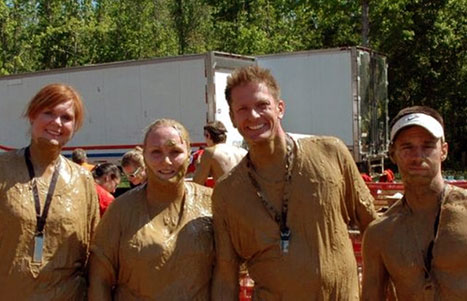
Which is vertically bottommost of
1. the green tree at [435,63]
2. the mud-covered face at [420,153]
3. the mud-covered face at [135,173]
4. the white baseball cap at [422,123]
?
the mud-covered face at [135,173]

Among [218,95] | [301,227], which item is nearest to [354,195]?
[301,227]

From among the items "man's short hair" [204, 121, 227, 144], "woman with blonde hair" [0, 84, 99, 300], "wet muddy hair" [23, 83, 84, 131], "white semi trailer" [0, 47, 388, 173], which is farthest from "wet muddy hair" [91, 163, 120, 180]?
"white semi trailer" [0, 47, 388, 173]

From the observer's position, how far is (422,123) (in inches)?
111

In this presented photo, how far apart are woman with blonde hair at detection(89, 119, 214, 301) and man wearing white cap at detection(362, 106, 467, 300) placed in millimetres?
788

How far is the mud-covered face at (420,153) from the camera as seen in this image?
2.86 meters

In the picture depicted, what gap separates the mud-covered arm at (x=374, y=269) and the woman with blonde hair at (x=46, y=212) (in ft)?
4.53

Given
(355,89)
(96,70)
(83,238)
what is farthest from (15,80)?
(83,238)

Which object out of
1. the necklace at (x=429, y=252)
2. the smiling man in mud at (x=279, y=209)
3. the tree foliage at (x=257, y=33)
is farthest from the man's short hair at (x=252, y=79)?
the tree foliage at (x=257, y=33)

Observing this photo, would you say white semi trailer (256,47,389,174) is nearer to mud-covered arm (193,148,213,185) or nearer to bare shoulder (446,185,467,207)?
mud-covered arm (193,148,213,185)

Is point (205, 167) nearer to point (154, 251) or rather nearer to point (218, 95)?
point (154, 251)

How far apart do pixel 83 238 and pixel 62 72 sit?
14.1 meters

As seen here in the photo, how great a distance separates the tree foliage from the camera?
960 inches

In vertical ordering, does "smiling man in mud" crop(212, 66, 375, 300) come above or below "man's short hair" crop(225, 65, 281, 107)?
below

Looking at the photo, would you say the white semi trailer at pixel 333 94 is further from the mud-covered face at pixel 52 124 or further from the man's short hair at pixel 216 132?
the mud-covered face at pixel 52 124
